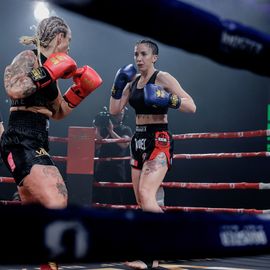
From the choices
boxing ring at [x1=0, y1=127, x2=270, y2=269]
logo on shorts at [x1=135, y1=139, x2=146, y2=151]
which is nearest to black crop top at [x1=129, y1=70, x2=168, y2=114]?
logo on shorts at [x1=135, y1=139, x2=146, y2=151]

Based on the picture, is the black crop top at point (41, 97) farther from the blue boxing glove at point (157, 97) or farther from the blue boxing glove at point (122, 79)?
the blue boxing glove at point (122, 79)

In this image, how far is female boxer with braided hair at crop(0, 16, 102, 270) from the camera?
1802 millimetres

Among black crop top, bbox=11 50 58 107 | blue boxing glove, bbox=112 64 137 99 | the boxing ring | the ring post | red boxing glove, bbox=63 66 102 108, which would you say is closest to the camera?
the boxing ring

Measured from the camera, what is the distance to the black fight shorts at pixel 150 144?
2592 millimetres

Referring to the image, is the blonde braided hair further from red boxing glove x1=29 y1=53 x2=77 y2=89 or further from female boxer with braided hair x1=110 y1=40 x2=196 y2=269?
female boxer with braided hair x1=110 y1=40 x2=196 y2=269

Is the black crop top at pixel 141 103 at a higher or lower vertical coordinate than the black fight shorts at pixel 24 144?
higher

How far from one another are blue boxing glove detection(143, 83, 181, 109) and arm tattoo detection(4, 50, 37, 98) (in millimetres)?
690

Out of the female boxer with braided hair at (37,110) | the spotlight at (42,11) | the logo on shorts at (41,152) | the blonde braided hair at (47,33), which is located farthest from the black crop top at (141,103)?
the spotlight at (42,11)

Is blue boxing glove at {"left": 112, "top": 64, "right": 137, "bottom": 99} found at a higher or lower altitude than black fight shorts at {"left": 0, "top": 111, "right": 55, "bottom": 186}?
higher

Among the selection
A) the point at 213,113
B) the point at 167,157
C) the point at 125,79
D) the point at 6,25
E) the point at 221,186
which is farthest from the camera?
the point at 6,25

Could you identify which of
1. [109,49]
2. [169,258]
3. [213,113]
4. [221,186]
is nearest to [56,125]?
[109,49]

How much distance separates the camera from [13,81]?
1.84 meters

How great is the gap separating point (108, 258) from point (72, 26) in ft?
23.3

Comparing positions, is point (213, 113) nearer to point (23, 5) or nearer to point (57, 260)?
point (23, 5)
